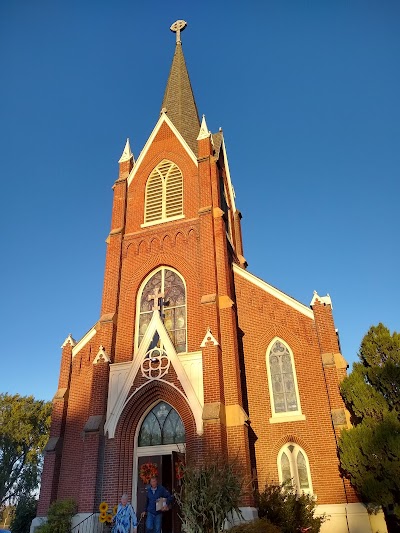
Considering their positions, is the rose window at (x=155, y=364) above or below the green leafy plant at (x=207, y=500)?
above

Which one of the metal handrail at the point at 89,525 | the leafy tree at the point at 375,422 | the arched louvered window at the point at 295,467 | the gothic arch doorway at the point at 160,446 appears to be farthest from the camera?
the arched louvered window at the point at 295,467

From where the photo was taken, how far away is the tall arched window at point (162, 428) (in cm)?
1396

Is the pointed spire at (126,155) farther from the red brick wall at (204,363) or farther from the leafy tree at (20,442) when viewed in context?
the leafy tree at (20,442)

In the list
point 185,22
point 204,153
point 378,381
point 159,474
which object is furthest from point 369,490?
point 185,22

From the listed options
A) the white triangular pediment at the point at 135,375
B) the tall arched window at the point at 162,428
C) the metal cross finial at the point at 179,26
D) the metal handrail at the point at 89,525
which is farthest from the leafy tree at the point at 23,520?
the metal cross finial at the point at 179,26

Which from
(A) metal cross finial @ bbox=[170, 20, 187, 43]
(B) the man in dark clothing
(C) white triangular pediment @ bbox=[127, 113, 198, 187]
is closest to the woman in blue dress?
(B) the man in dark clothing

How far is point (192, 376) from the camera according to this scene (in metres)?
14.1

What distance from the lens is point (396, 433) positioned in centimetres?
1160

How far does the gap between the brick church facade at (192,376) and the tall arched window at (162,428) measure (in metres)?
0.03

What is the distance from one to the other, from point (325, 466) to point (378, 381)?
318 cm

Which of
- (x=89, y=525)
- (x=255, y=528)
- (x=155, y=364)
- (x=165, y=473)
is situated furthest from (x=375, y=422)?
(x=89, y=525)

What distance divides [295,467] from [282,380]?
2.79 m

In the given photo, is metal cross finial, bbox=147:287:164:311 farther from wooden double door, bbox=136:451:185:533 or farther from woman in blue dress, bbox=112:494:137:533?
woman in blue dress, bbox=112:494:137:533

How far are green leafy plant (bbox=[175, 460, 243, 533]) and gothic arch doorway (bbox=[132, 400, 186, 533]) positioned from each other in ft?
12.2
